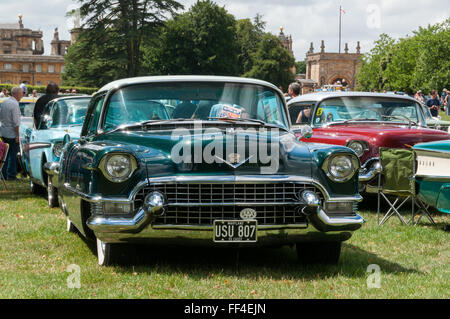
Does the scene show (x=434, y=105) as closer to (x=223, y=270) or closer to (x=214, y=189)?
(x=223, y=270)

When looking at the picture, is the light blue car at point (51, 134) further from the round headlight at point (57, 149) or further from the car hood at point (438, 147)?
the car hood at point (438, 147)

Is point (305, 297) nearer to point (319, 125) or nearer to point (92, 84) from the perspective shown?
point (319, 125)

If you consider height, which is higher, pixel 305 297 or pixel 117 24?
pixel 117 24

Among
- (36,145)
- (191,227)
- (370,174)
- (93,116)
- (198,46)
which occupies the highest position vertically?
(198,46)

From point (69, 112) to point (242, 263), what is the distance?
6124 mm

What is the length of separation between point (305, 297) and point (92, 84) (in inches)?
2110

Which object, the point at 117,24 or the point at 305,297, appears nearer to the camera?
the point at 305,297

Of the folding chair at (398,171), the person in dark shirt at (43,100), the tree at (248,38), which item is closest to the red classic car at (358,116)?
the folding chair at (398,171)

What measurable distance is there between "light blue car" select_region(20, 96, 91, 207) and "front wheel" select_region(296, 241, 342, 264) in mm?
4929

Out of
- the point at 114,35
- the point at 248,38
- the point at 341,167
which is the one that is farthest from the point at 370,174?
the point at 248,38

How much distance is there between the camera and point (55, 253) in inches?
264

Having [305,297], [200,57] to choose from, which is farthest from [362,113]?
[200,57]

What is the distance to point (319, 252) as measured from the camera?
20.0 ft

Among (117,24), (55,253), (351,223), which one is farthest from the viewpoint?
(117,24)
